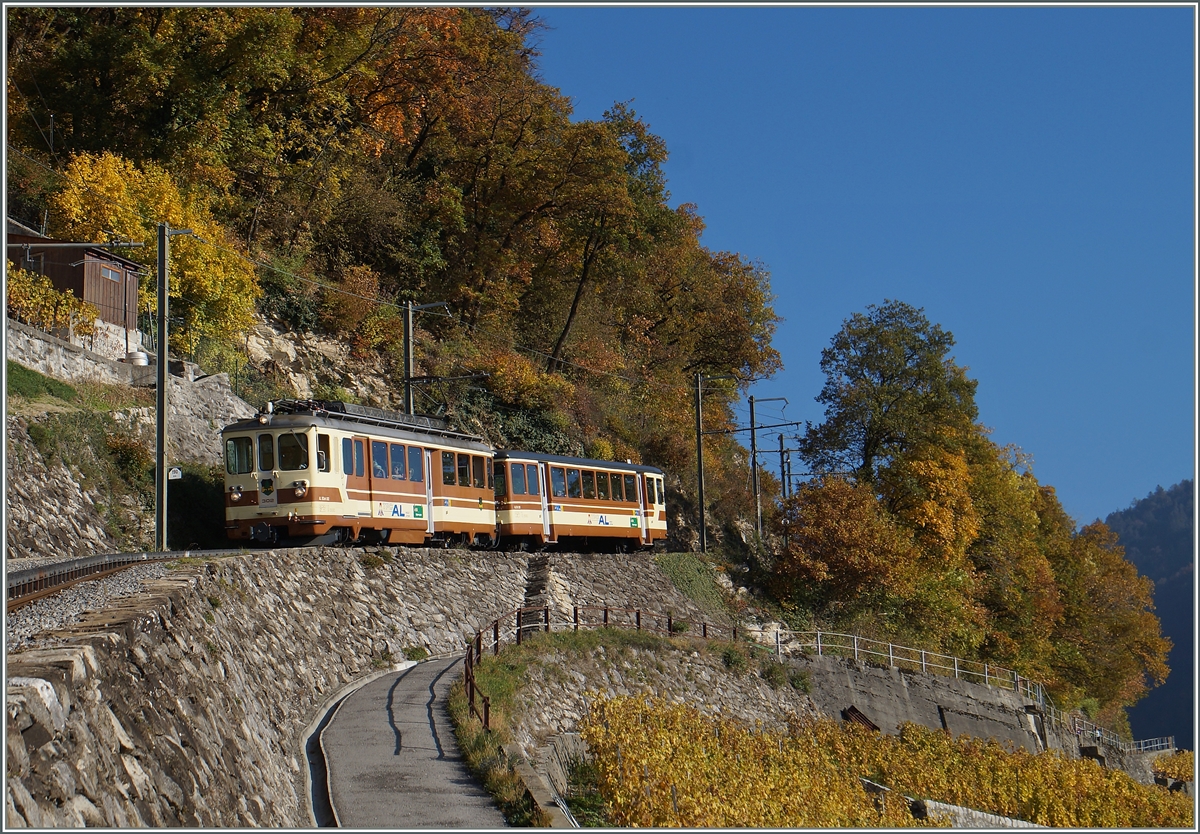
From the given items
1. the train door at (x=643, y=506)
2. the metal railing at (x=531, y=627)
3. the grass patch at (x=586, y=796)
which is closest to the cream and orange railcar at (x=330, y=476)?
the metal railing at (x=531, y=627)

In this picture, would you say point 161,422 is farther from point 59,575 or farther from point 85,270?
point 85,270

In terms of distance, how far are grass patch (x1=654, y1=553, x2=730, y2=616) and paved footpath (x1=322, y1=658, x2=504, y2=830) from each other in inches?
744

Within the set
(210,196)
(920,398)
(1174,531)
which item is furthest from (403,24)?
(1174,531)

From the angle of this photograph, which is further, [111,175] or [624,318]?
[624,318]

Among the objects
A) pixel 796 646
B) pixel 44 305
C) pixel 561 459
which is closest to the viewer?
pixel 44 305

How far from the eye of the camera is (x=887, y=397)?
43.8m

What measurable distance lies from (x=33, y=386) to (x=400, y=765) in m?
13.5

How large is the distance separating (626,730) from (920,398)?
2968cm

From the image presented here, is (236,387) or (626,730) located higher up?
(236,387)

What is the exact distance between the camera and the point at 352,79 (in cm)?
3953

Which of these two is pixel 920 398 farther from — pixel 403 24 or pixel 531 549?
pixel 403 24

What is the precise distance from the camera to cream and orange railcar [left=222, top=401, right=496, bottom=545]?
21.9m

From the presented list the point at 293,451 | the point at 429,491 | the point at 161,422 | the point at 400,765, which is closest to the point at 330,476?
the point at 293,451

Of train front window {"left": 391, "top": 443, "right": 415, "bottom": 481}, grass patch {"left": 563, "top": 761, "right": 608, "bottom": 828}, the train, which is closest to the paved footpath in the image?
grass patch {"left": 563, "top": 761, "right": 608, "bottom": 828}
